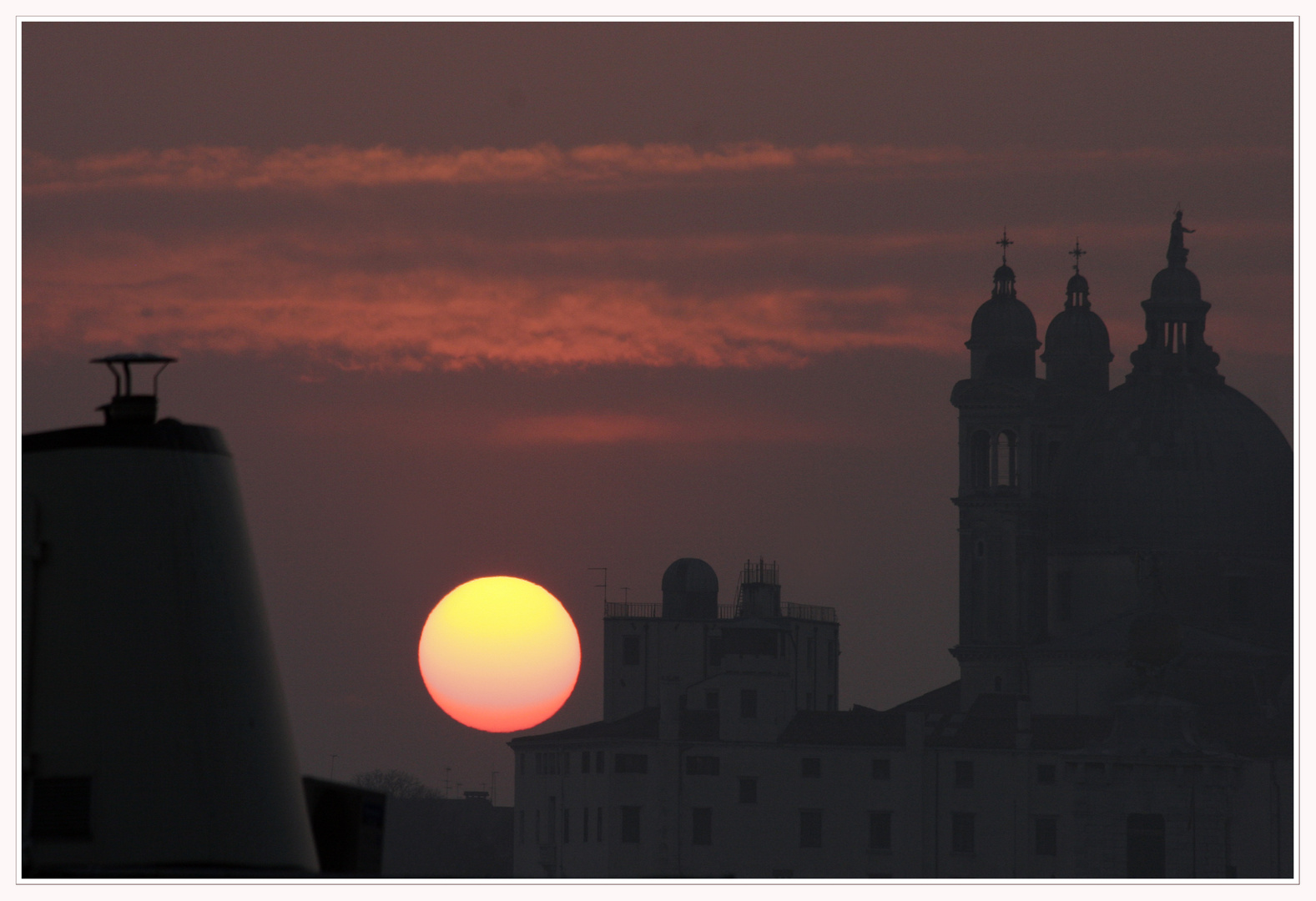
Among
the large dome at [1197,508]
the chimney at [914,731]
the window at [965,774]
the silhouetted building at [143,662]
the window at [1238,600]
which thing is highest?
the large dome at [1197,508]

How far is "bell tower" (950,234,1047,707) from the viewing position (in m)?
80.3

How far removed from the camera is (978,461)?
80875mm

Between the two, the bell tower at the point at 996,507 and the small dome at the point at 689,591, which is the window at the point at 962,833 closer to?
the bell tower at the point at 996,507

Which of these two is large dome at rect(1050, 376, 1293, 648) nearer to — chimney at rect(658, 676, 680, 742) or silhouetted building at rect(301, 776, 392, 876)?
chimney at rect(658, 676, 680, 742)

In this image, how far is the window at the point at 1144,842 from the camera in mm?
72438

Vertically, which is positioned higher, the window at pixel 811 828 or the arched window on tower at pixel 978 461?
the arched window on tower at pixel 978 461

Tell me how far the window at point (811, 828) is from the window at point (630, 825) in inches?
Answer: 192

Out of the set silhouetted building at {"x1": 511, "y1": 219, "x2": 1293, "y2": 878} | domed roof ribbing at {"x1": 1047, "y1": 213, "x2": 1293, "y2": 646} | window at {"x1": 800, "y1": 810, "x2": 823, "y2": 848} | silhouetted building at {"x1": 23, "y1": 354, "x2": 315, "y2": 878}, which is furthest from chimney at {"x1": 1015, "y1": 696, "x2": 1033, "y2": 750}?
silhouetted building at {"x1": 23, "y1": 354, "x2": 315, "y2": 878}

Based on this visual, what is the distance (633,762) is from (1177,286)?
2288cm

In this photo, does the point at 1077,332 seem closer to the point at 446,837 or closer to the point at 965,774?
the point at 965,774

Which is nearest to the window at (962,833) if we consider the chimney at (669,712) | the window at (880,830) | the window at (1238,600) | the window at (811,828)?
the window at (880,830)

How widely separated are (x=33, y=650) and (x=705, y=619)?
80668 millimetres

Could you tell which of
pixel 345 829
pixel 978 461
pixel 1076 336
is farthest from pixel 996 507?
pixel 345 829
